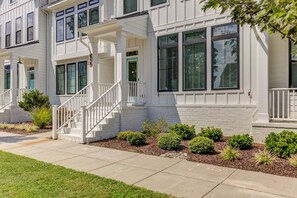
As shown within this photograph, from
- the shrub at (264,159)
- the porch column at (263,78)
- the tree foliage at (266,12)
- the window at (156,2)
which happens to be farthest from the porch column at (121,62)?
the tree foliage at (266,12)

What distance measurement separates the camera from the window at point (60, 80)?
15445 millimetres

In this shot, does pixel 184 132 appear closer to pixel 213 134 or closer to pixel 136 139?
pixel 213 134

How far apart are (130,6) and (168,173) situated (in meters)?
9.52

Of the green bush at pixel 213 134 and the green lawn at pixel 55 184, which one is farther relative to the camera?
the green bush at pixel 213 134

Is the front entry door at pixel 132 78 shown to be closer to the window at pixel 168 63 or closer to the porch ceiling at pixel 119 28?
the window at pixel 168 63

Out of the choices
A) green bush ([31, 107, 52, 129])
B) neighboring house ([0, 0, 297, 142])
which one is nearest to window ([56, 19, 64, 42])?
neighboring house ([0, 0, 297, 142])

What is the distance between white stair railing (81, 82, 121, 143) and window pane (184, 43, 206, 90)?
2.96 metres

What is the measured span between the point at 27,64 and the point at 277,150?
16.7m

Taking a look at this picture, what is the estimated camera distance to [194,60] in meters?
9.93

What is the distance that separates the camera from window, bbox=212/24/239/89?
29.1ft

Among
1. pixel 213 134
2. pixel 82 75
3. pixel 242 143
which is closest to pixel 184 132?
A: pixel 213 134

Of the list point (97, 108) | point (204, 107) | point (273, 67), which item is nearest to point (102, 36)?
point (97, 108)

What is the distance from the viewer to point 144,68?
36.8 feet

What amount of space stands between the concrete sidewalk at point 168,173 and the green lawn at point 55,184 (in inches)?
13.9
